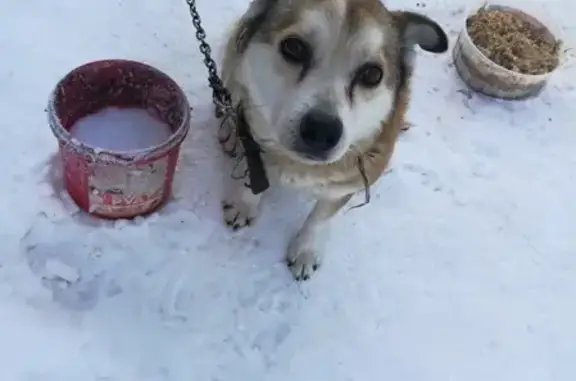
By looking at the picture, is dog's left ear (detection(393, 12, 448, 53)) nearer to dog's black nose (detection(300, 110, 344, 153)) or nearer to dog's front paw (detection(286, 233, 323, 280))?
dog's black nose (detection(300, 110, 344, 153))

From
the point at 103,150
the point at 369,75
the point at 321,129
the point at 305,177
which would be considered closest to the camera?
the point at 321,129

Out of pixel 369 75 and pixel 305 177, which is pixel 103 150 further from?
pixel 369 75

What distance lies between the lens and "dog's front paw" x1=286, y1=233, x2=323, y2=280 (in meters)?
2.58

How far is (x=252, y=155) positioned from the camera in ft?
7.72

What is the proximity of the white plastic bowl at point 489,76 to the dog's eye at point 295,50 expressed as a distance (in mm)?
1421

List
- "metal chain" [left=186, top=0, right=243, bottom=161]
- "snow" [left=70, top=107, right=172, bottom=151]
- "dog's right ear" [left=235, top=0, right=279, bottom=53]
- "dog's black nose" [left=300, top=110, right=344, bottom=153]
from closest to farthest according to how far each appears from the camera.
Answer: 1. "dog's black nose" [left=300, top=110, right=344, bottom=153]
2. "dog's right ear" [left=235, top=0, right=279, bottom=53]
3. "metal chain" [left=186, top=0, right=243, bottom=161]
4. "snow" [left=70, top=107, right=172, bottom=151]

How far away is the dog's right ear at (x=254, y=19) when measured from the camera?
2.17 meters

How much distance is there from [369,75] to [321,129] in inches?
9.2

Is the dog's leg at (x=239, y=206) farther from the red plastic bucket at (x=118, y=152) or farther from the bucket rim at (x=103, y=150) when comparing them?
the bucket rim at (x=103, y=150)

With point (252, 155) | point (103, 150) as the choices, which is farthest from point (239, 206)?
point (103, 150)

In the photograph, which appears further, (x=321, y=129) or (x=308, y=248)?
(x=308, y=248)

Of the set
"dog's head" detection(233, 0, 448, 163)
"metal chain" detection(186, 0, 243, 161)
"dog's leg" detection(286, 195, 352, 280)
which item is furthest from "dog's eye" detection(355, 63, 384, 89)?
"dog's leg" detection(286, 195, 352, 280)

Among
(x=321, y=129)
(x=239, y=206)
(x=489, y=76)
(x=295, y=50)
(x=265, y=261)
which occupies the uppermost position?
(x=295, y=50)

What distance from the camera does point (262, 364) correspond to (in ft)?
7.86
